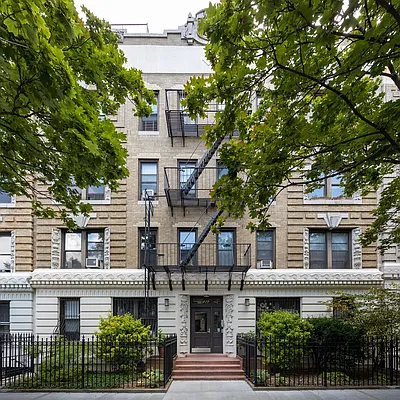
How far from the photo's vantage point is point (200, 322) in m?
16.1

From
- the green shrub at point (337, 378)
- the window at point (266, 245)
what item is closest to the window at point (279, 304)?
the window at point (266, 245)

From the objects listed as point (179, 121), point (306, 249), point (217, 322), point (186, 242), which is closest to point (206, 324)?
point (217, 322)

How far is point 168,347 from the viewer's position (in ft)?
40.9

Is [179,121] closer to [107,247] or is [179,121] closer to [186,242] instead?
[186,242]

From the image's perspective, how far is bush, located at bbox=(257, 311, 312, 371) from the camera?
1232 cm

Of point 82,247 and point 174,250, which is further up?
point 82,247

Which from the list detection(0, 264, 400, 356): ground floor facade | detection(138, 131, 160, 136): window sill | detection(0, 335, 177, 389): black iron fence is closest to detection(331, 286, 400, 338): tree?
detection(0, 264, 400, 356): ground floor facade

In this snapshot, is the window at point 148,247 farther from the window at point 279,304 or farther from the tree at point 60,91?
the tree at point 60,91

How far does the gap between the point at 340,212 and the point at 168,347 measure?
30.5 feet

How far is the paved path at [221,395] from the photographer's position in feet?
34.4

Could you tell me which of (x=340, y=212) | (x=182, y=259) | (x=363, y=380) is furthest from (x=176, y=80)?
(x=363, y=380)

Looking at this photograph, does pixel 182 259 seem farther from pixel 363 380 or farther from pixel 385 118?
pixel 385 118

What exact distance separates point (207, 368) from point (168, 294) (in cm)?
339

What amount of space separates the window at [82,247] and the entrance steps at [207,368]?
18.4 feet
